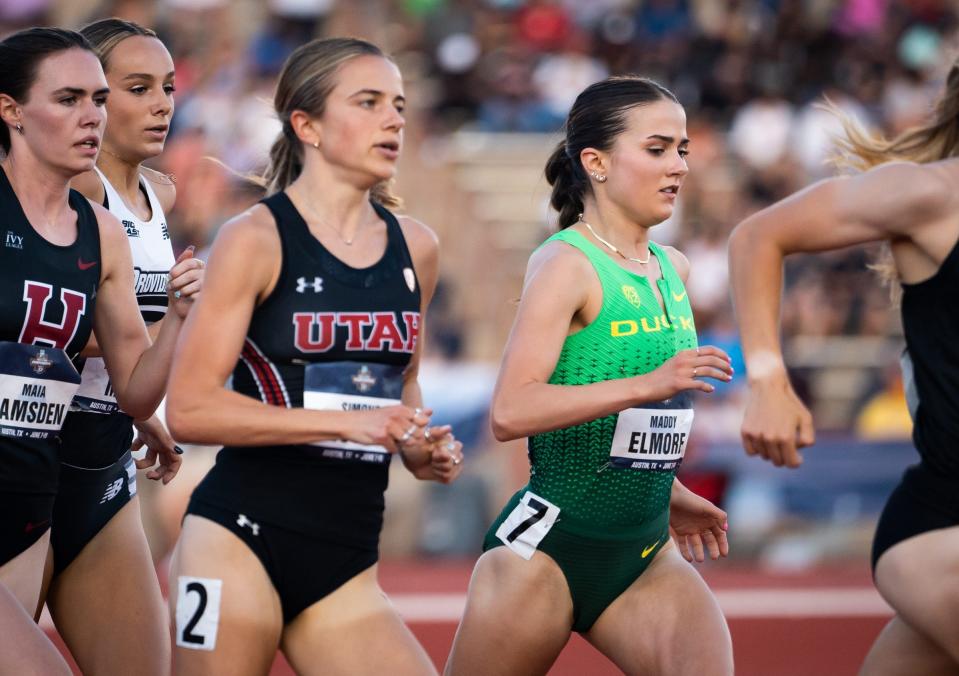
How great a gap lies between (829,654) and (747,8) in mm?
8834

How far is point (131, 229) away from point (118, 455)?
2.35 ft

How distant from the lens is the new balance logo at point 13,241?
3930 mm

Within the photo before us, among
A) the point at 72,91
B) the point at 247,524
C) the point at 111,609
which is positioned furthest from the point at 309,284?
the point at 111,609

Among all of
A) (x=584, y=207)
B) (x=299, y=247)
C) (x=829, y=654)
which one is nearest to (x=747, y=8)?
(x=829, y=654)

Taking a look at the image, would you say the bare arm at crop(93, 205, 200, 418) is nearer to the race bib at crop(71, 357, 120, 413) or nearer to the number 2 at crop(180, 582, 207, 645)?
the race bib at crop(71, 357, 120, 413)

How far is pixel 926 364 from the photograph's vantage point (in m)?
3.58

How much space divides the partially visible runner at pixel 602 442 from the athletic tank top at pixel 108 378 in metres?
1.23

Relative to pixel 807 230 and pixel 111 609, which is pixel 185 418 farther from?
pixel 807 230

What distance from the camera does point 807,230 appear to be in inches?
137

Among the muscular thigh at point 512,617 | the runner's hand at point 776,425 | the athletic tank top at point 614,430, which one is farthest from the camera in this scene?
the athletic tank top at point 614,430

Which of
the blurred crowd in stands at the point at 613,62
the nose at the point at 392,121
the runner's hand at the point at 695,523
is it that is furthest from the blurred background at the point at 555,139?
the nose at the point at 392,121

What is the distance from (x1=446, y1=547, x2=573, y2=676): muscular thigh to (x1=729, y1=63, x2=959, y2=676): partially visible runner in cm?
91

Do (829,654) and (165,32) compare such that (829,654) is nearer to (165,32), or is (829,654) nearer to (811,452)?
(811,452)

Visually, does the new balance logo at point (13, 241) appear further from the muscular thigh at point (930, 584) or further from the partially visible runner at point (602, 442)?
the muscular thigh at point (930, 584)
